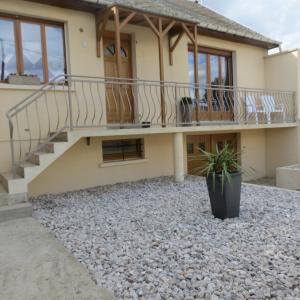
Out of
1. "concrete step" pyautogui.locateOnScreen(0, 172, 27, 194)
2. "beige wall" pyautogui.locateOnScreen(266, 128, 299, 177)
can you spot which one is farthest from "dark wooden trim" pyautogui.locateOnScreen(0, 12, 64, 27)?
"beige wall" pyautogui.locateOnScreen(266, 128, 299, 177)

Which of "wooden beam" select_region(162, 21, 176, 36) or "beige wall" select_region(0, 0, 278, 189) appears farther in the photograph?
"wooden beam" select_region(162, 21, 176, 36)

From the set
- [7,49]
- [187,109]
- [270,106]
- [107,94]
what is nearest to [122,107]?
[107,94]

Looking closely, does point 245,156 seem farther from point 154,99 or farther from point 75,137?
point 75,137

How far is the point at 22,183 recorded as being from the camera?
4.62 m

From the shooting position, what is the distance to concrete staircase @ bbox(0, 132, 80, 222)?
434cm

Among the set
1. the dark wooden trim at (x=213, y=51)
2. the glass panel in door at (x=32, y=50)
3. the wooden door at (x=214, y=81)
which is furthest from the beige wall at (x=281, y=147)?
the glass panel in door at (x=32, y=50)

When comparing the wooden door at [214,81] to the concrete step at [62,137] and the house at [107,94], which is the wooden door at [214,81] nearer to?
the house at [107,94]

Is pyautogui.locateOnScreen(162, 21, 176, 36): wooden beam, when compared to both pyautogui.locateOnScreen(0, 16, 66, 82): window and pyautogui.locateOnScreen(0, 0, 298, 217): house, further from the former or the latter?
pyautogui.locateOnScreen(0, 16, 66, 82): window

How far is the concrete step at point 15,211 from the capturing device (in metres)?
4.22

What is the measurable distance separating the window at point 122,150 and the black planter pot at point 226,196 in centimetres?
358

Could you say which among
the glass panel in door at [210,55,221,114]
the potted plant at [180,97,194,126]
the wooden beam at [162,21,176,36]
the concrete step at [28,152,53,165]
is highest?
the wooden beam at [162,21,176,36]

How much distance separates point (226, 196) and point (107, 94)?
4.12 m

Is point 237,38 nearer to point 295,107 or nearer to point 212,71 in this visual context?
point 212,71

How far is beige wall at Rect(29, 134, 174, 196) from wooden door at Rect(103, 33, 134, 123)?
2.43ft
